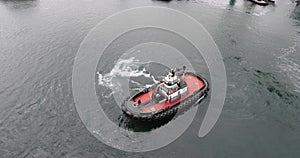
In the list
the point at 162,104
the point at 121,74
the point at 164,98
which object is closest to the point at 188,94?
the point at 164,98

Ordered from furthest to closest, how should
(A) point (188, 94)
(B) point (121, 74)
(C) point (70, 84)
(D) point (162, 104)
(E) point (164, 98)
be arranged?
(B) point (121, 74)
(C) point (70, 84)
(A) point (188, 94)
(E) point (164, 98)
(D) point (162, 104)

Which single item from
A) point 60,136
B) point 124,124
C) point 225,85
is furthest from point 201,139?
point 60,136

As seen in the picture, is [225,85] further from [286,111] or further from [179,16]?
[179,16]

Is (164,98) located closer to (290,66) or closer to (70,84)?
(70,84)

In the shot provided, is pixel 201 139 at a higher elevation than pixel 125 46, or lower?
lower

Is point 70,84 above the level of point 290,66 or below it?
below

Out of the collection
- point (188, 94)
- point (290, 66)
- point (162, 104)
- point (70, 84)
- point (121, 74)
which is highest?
point (121, 74)
